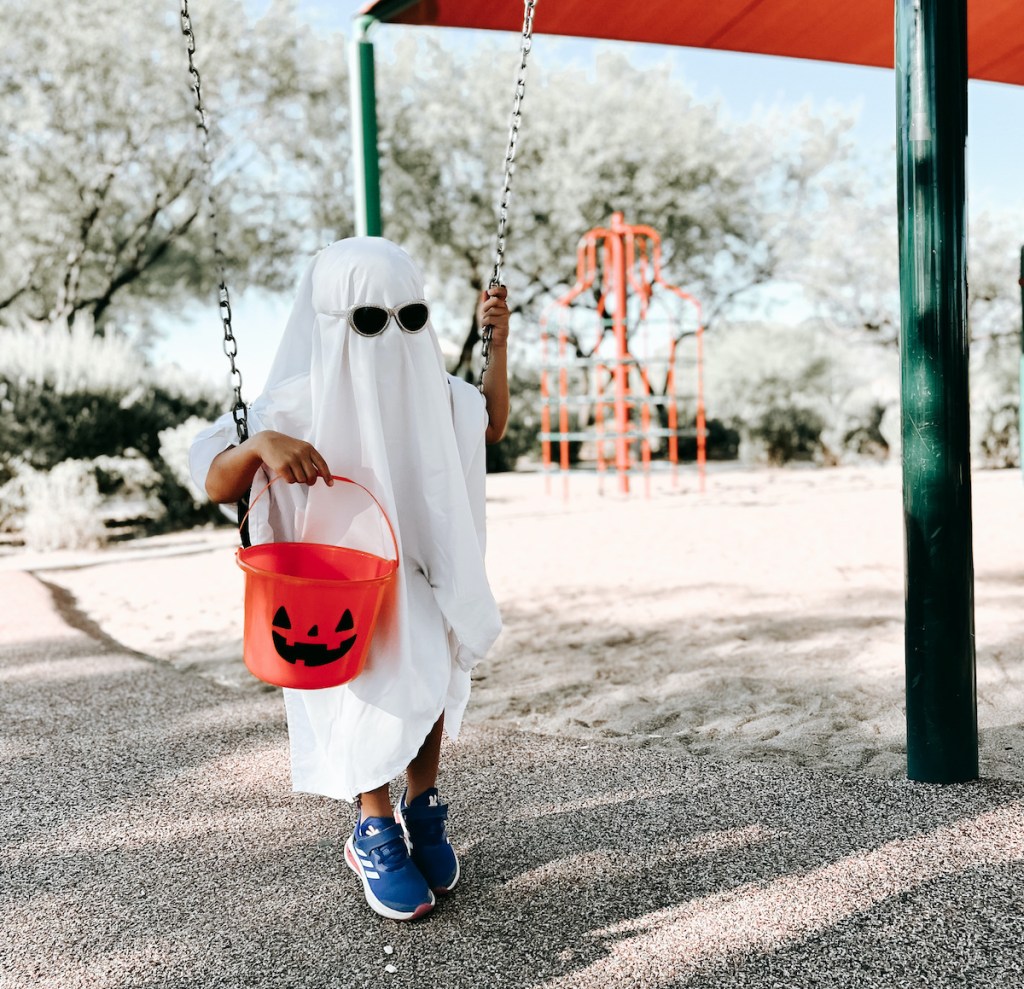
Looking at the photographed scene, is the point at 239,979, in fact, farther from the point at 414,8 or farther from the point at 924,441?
the point at 414,8

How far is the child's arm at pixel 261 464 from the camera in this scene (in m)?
1.94

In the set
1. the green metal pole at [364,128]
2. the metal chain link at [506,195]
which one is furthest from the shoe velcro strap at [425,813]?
the green metal pole at [364,128]

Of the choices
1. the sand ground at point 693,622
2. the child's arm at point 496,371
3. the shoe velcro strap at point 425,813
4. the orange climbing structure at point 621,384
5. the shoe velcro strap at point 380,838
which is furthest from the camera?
the orange climbing structure at point 621,384

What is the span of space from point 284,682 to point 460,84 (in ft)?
61.7

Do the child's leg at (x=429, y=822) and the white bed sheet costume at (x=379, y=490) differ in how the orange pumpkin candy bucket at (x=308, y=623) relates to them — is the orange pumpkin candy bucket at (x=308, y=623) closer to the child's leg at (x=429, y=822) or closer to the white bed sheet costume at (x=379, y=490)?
the white bed sheet costume at (x=379, y=490)

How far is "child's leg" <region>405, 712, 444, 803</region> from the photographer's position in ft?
7.39

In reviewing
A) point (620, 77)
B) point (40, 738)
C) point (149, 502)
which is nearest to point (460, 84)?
point (620, 77)

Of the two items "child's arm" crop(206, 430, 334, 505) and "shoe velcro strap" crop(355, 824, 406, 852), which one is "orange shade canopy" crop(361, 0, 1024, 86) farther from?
"shoe velcro strap" crop(355, 824, 406, 852)

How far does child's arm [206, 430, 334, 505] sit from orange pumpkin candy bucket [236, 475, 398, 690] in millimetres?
73

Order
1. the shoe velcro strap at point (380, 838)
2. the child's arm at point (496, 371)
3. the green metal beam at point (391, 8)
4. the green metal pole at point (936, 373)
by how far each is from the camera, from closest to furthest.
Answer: the shoe velcro strap at point (380, 838), the child's arm at point (496, 371), the green metal pole at point (936, 373), the green metal beam at point (391, 8)

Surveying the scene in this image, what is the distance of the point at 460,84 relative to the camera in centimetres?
1902

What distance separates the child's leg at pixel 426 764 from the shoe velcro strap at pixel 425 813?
2 centimetres

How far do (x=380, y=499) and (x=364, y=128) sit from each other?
3.06 m

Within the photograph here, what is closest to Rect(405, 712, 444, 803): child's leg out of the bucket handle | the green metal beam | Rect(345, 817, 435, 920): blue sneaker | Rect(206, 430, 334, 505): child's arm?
Rect(345, 817, 435, 920): blue sneaker
